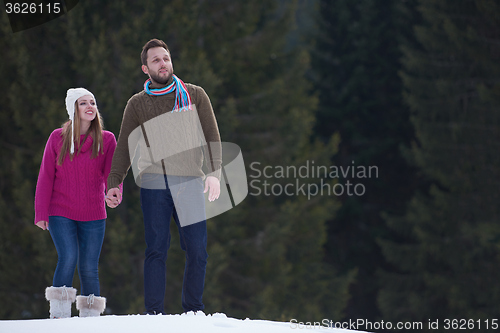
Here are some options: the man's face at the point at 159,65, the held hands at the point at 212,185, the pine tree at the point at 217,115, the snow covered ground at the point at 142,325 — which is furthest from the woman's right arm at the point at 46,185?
the pine tree at the point at 217,115

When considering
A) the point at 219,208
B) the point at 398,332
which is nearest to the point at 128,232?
the point at 219,208

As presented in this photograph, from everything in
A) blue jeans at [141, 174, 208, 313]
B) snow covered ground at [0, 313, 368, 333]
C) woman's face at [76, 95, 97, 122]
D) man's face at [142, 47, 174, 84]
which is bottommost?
snow covered ground at [0, 313, 368, 333]

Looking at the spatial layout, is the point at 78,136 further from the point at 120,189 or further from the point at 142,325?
the point at 142,325

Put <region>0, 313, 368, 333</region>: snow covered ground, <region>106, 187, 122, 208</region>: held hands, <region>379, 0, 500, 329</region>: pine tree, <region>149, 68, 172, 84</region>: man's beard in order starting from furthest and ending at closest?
<region>379, 0, 500, 329</region>: pine tree → <region>149, 68, 172, 84</region>: man's beard → <region>106, 187, 122, 208</region>: held hands → <region>0, 313, 368, 333</region>: snow covered ground

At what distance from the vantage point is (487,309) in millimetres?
15828

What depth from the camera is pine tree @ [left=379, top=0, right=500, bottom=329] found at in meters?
16.1

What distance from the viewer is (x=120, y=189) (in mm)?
3699

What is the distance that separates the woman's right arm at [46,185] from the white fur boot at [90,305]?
478 millimetres

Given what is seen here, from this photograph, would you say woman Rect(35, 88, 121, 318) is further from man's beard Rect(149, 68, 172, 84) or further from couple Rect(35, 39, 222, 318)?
man's beard Rect(149, 68, 172, 84)

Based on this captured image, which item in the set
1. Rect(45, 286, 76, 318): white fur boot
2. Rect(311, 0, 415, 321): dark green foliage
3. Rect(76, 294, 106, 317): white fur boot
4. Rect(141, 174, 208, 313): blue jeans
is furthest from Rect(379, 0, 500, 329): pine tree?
Rect(45, 286, 76, 318): white fur boot

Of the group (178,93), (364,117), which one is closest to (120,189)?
(178,93)

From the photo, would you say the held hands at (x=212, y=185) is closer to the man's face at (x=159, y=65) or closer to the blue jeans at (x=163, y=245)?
the blue jeans at (x=163, y=245)

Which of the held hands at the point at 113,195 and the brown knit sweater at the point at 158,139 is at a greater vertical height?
the brown knit sweater at the point at 158,139

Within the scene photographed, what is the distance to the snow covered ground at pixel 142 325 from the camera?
3.19 metres
